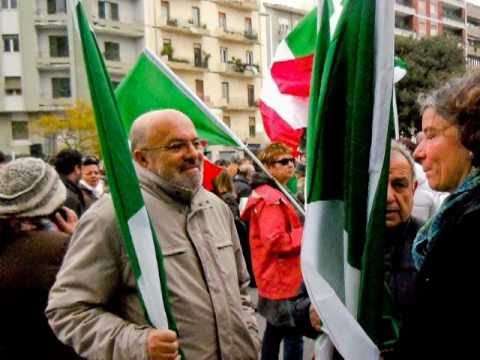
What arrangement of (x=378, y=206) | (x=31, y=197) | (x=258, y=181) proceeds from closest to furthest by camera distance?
(x=378, y=206) → (x=31, y=197) → (x=258, y=181)

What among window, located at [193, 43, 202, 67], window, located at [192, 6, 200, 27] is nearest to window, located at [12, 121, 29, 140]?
window, located at [193, 43, 202, 67]

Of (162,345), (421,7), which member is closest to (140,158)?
(162,345)

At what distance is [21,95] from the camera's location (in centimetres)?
3825

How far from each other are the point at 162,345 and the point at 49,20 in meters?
38.7

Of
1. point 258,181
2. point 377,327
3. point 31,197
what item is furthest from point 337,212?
point 258,181

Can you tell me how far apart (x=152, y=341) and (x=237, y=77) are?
4402 cm

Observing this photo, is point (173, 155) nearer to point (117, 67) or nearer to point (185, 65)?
point (117, 67)

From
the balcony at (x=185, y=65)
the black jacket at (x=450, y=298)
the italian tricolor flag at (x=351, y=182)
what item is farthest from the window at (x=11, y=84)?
the black jacket at (x=450, y=298)

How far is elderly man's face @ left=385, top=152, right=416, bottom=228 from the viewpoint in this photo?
2.49 meters

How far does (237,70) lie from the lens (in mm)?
45281

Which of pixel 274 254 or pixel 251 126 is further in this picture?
pixel 251 126

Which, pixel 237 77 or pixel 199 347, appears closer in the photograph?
pixel 199 347

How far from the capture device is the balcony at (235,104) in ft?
145

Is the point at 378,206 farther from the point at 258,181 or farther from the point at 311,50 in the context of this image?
the point at 311,50
